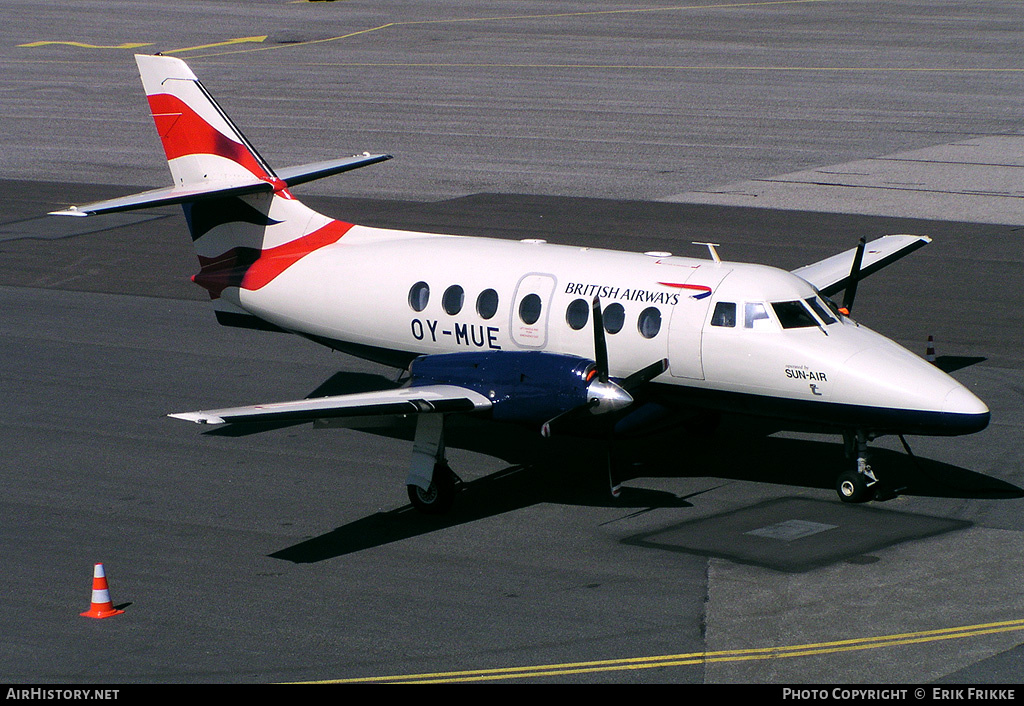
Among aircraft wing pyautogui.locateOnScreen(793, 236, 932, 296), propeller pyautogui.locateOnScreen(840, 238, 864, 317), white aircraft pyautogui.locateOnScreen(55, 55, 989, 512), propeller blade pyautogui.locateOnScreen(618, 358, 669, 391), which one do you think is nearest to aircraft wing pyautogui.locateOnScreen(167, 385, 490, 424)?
white aircraft pyautogui.locateOnScreen(55, 55, 989, 512)

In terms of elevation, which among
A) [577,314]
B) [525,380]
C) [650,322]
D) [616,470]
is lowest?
[616,470]

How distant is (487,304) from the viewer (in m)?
20.5

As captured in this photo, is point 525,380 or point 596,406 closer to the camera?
point 596,406

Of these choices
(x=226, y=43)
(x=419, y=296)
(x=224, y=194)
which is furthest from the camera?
(x=226, y=43)

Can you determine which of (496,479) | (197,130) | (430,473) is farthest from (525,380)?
(197,130)

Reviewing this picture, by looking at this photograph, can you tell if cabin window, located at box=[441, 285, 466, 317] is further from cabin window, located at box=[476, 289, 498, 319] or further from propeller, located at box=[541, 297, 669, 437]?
propeller, located at box=[541, 297, 669, 437]

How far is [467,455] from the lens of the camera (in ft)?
70.9

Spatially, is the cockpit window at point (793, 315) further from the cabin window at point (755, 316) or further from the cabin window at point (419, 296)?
the cabin window at point (419, 296)

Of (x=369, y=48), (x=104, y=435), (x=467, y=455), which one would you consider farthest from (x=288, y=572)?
(x=369, y=48)

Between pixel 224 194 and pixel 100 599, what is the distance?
9289mm

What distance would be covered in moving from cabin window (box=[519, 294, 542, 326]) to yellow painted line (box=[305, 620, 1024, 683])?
7024 millimetres

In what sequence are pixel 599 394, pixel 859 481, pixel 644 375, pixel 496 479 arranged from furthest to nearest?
pixel 496 479
pixel 859 481
pixel 644 375
pixel 599 394

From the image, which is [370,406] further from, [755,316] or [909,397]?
[909,397]
